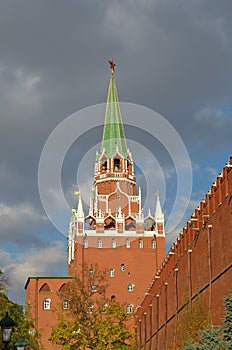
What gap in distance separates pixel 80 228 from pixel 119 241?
4.86 m

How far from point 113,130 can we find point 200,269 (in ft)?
173

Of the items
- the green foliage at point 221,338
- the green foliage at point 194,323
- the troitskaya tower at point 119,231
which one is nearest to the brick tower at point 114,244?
the troitskaya tower at point 119,231

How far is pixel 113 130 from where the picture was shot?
9119cm

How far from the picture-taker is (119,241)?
81.1 m

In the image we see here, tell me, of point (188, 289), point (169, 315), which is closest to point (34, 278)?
point (169, 315)

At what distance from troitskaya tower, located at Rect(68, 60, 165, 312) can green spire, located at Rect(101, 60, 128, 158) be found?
0.14m

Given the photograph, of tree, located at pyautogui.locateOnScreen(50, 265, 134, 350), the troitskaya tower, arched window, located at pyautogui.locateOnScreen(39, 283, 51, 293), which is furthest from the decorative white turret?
tree, located at pyautogui.locateOnScreen(50, 265, 134, 350)

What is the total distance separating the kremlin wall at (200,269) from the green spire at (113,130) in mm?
33325

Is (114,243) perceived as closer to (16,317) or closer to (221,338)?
(16,317)

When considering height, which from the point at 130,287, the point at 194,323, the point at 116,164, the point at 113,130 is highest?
the point at 113,130

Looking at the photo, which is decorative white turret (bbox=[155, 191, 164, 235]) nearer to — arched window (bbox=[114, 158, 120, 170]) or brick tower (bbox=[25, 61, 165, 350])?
brick tower (bbox=[25, 61, 165, 350])

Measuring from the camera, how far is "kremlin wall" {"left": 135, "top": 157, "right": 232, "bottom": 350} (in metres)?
34.3

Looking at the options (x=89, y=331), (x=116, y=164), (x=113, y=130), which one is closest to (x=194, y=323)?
(x=89, y=331)

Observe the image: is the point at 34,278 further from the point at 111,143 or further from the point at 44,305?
the point at 111,143
